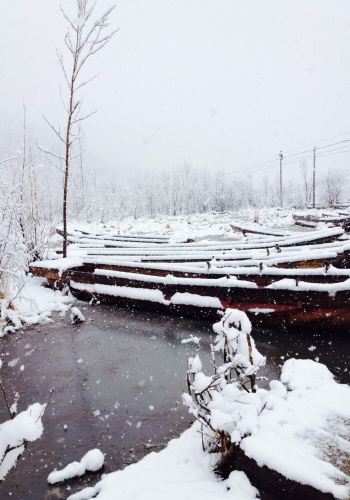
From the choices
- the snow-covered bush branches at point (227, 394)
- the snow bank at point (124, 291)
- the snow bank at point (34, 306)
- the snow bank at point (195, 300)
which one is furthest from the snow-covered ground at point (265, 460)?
the snow bank at point (124, 291)

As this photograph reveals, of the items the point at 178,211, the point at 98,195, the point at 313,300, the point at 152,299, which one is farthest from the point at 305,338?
the point at 178,211

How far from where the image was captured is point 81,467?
302cm

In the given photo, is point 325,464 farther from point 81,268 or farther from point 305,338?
point 81,268

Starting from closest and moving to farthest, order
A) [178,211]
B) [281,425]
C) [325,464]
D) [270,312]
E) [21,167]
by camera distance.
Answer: [325,464] < [281,425] < [270,312] < [21,167] < [178,211]

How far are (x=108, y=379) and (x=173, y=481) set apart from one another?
81.3 inches

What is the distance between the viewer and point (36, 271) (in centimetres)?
850

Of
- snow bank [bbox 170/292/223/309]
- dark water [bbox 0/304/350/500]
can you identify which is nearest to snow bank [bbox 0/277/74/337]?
dark water [bbox 0/304/350/500]

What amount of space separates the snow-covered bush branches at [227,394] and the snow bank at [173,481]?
0.18 m

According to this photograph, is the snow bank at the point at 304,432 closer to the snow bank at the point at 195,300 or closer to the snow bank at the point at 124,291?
the snow bank at the point at 195,300

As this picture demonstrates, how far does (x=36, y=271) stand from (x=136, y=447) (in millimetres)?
6153

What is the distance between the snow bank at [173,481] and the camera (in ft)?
8.27

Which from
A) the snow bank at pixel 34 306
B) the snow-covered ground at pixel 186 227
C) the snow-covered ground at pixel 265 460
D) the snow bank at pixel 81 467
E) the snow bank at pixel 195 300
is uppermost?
the snow-covered ground at pixel 186 227

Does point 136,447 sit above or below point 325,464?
below

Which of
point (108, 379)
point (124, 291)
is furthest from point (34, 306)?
point (108, 379)
